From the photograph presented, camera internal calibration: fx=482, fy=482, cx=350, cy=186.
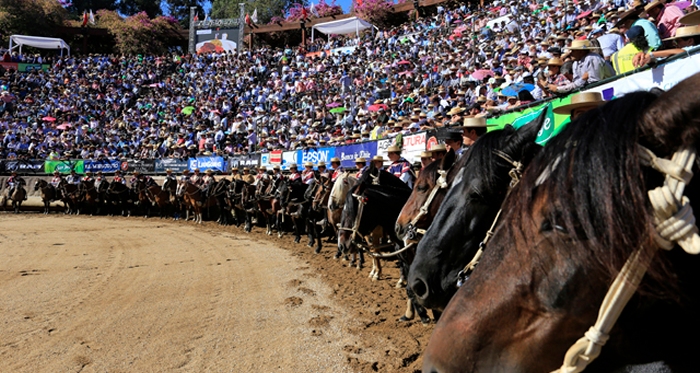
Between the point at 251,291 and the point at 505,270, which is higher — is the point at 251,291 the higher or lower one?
the lower one

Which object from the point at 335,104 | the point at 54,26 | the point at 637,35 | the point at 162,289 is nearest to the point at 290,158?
the point at 335,104

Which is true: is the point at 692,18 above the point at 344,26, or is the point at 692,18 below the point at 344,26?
below

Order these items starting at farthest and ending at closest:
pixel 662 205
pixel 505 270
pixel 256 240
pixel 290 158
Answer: pixel 290 158 → pixel 256 240 → pixel 505 270 → pixel 662 205

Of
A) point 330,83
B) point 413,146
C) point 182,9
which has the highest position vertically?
point 182,9

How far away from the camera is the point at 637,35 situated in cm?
690

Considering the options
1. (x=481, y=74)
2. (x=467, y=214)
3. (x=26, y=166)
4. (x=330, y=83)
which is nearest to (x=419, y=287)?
(x=467, y=214)

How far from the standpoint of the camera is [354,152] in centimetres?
1656

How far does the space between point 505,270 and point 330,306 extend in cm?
617

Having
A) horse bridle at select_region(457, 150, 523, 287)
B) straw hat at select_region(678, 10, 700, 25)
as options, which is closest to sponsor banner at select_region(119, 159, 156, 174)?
straw hat at select_region(678, 10, 700, 25)

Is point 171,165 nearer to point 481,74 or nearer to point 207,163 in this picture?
point 207,163

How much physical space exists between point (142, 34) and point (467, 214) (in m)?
55.8

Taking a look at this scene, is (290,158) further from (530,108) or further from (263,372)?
(263,372)

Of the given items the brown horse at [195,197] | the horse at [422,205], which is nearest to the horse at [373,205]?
→ the horse at [422,205]

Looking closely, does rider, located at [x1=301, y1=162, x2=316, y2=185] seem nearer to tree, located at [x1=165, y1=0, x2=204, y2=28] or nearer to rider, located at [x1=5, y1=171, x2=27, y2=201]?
rider, located at [x1=5, y1=171, x2=27, y2=201]
